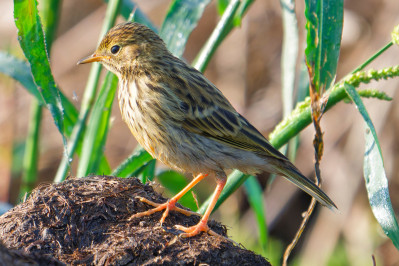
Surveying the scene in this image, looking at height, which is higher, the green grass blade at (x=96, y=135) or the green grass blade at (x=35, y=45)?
the green grass blade at (x=35, y=45)

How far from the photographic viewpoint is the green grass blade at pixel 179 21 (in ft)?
15.9

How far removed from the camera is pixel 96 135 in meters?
4.53

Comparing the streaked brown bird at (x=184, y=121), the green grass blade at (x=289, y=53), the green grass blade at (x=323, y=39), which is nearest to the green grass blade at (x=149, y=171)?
the streaked brown bird at (x=184, y=121)

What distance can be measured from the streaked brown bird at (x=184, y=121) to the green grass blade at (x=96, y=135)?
137mm

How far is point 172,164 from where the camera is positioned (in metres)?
4.37

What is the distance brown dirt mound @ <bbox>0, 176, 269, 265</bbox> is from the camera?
10.4 ft

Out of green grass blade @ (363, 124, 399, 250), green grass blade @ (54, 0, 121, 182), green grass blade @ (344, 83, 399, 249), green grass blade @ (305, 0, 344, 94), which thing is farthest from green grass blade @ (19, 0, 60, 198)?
green grass blade @ (363, 124, 399, 250)

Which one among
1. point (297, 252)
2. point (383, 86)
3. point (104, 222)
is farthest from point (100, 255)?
point (297, 252)

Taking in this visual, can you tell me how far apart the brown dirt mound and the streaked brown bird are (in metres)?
0.75

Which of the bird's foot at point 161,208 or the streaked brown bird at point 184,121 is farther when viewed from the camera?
the streaked brown bird at point 184,121

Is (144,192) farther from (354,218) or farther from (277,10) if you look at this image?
(277,10)

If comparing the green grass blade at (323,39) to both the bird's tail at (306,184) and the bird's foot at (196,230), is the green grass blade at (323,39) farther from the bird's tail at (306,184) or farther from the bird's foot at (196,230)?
the bird's foot at (196,230)

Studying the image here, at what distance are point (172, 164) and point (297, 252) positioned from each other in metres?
5.59

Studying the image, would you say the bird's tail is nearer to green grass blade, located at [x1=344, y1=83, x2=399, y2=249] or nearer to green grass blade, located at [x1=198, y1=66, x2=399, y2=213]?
green grass blade, located at [x1=198, y1=66, x2=399, y2=213]
